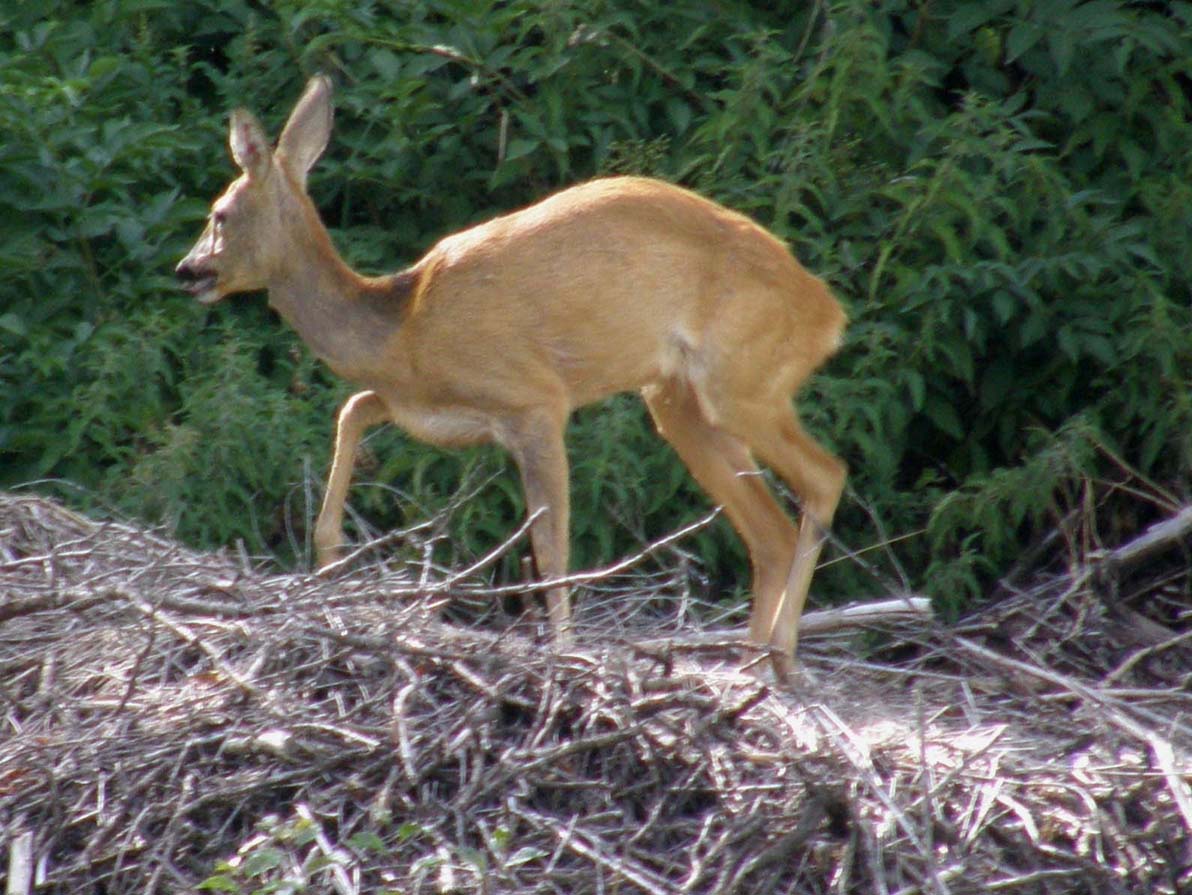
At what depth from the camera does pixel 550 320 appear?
827cm

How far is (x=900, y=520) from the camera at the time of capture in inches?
374

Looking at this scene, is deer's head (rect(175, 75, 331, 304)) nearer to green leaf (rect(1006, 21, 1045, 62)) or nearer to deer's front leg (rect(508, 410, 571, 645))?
deer's front leg (rect(508, 410, 571, 645))

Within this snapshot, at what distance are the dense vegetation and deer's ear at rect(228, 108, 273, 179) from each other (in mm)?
1019

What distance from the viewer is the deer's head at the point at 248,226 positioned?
8.23m

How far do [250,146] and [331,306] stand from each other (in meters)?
0.66

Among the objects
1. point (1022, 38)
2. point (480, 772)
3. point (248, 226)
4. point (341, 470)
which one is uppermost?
point (1022, 38)

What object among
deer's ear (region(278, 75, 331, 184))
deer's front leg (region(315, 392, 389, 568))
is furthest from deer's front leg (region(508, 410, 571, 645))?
deer's ear (region(278, 75, 331, 184))

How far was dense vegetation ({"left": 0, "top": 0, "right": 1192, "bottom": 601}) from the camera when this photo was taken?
9062 millimetres

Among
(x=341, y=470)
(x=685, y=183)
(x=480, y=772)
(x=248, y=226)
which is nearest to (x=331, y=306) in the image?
(x=248, y=226)

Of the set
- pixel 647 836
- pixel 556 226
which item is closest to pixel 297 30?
pixel 556 226

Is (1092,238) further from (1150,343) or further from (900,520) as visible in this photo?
(900,520)

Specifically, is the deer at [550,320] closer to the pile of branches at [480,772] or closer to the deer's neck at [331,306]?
the deer's neck at [331,306]

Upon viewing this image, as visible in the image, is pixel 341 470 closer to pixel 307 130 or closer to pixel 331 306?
pixel 331 306

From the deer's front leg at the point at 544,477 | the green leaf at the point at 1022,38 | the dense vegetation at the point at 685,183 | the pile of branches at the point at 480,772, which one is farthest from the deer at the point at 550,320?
the green leaf at the point at 1022,38
